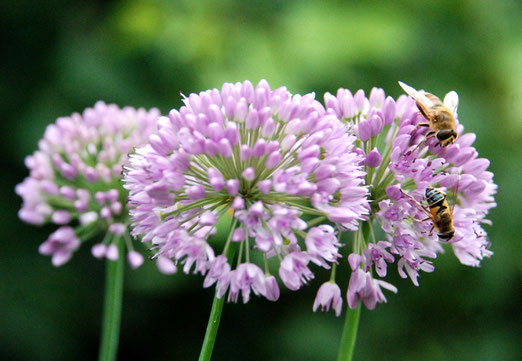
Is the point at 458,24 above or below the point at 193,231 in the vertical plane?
above

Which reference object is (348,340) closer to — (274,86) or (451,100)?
(451,100)

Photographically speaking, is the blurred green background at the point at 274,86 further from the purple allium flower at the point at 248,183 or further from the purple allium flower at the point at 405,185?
the purple allium flower at the point at 248,183

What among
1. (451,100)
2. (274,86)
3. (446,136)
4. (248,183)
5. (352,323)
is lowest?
(352,323)

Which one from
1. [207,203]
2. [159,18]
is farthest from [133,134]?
[159,18]

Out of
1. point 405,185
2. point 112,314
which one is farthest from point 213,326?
point 405,185

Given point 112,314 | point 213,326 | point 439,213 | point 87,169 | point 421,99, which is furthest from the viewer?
point 87,169

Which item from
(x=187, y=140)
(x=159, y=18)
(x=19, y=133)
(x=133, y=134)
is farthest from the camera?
(x=19, y=133)

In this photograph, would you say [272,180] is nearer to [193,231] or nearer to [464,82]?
[193,231]

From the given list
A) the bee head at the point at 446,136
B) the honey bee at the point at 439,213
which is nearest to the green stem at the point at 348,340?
the honey bee at the point at 439,213
